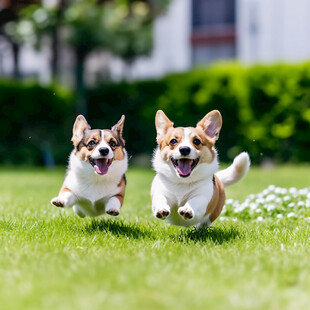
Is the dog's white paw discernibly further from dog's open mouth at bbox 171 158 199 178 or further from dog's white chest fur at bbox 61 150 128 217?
dog's open mouth at bbox 171 158 199 178

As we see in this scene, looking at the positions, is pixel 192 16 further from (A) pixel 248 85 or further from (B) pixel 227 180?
(B) pixel 227 180

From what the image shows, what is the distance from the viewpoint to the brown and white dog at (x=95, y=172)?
14.5ft

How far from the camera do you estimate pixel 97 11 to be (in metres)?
17.1

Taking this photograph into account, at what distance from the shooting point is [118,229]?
191 inches

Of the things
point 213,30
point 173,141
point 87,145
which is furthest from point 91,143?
point 213,30

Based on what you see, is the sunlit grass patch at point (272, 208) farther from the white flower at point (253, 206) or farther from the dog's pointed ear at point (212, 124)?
the dog's pointed ear at point (212, 124)

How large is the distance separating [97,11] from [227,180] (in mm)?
12912

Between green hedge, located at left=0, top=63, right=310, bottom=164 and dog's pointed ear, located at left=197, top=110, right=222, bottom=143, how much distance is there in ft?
30.4

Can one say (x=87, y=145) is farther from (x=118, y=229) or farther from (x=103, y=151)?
(x=118, y=229)

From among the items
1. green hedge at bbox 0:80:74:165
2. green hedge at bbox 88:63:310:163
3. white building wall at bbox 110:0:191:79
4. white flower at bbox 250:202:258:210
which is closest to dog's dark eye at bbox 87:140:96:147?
white flower at bbox 250:202:258:210

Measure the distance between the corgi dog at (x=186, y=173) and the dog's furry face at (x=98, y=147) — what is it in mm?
321

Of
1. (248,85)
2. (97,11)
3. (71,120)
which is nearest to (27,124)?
(71,120)

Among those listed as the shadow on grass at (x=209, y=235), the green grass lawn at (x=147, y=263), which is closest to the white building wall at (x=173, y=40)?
the green grass lawn at (x=147, y=263)

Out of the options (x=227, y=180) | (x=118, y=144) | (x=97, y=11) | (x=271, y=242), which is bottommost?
(x=271, y=242)
